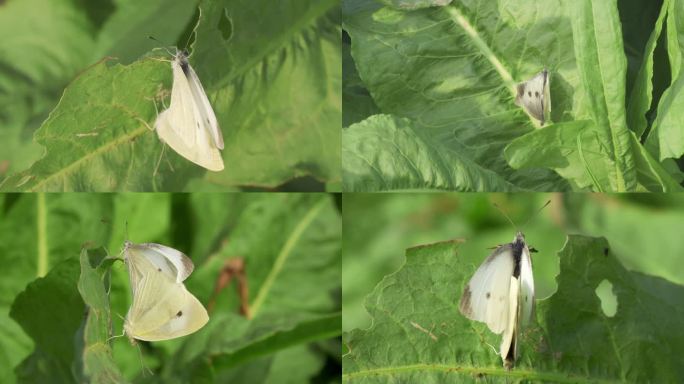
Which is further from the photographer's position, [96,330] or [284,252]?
[284,252]

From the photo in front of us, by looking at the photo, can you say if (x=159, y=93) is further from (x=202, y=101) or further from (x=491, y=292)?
(x=491, y=292)

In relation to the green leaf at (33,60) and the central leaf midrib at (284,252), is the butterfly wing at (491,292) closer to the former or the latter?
the central leaf midrib at (284,252)

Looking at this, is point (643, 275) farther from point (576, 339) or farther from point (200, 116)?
point (200, 116)

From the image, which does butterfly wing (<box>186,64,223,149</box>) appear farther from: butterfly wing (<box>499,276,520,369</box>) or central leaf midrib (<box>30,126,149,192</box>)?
butterfly wing (<box>499,276,520,369</box>)

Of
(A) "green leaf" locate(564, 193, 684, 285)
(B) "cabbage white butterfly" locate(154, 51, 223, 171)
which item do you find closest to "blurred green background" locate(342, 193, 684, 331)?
(A) "green leaf" locate(564, 193, 684, 285)

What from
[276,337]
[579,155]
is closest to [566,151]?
[579,155]

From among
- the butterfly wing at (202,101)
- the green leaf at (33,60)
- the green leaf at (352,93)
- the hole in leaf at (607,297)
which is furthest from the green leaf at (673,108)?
the green leaf at (33,60)

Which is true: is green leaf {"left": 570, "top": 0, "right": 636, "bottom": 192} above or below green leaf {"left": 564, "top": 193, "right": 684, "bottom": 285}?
above
